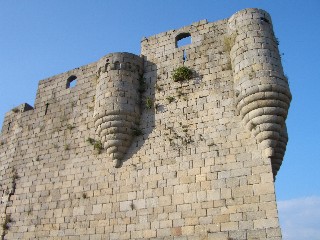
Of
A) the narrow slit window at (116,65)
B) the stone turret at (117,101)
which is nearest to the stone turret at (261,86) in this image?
the stone turret at (117,101)

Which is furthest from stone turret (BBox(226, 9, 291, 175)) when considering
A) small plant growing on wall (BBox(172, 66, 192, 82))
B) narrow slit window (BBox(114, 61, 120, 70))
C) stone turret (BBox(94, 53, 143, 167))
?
narrow slit window (BBox(114, 61, 120, 70))

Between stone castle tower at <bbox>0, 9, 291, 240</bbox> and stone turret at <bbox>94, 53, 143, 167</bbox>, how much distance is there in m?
0.03

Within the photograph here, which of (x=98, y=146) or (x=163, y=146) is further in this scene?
(x=98, y=146)

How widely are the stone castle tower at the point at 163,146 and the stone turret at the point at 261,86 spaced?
3cm

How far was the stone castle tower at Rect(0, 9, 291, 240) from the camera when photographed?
9.23m

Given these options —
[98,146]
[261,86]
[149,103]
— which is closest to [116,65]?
[149,103]

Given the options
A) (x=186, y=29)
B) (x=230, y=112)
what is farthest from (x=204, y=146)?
(x=186, y=29)

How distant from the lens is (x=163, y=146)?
34.8 ft

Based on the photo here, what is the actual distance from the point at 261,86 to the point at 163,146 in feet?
10.1

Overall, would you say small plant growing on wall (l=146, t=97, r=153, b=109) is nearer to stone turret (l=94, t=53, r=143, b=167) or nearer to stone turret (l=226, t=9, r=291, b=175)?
stone turret (l=94, t=53, r=143, b=167)

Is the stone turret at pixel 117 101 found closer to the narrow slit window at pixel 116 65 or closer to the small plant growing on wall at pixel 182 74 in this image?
the narrow slit window at pixel 116 65

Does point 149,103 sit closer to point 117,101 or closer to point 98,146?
point 117,101

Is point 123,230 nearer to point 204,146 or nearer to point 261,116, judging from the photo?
point 204,146

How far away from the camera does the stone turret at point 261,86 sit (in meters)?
9.26
